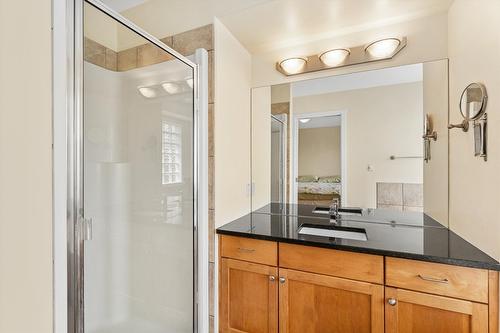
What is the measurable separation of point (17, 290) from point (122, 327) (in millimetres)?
1231

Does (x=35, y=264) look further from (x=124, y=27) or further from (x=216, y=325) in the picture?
(x=216, y=325)

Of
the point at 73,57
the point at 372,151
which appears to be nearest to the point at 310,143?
the point at 372,151

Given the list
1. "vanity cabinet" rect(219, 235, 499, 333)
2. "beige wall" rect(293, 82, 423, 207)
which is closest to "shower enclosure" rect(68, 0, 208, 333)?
"vanity cabinet" rect(219, 235, 499, 333)

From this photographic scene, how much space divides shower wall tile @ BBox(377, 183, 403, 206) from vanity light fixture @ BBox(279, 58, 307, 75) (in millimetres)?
1038

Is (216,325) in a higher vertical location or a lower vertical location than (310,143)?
lower

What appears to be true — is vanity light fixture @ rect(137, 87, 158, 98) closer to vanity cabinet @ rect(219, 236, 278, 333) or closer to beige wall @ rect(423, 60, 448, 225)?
vanity cabinet @ rect(219, 236, 278, 333)

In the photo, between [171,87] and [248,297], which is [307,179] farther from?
[171,87]

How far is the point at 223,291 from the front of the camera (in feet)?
5.46

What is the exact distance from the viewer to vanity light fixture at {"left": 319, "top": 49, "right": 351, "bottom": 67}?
5.96ft

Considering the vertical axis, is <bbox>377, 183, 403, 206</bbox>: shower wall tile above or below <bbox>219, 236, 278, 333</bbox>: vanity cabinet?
above

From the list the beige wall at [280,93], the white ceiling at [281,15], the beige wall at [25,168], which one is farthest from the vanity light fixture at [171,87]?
the beige wall at [25,168]

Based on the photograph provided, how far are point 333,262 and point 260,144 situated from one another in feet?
3.61

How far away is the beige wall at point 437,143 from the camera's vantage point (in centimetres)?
158

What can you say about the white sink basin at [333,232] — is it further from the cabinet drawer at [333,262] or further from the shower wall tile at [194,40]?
the shower wall tile at [194,40]
